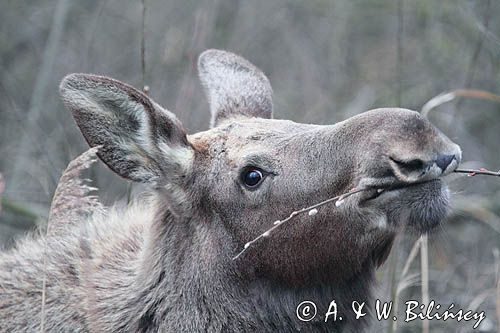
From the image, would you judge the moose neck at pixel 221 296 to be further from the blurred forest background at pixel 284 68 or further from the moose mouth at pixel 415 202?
the blurred forest background at pixel 284 68

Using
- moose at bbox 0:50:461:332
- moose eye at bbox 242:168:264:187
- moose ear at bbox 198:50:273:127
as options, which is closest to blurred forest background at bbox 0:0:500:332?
moose ear at bbox 198:50:273:127

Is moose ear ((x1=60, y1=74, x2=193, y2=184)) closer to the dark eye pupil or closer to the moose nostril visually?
the dark eye pupil

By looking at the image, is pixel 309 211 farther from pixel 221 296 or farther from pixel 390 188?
pixel 221 296

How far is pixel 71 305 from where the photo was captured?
566 cm

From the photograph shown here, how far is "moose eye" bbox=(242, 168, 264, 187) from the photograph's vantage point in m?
5.25

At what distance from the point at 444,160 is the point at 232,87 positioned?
7.34 feet

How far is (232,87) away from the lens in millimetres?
6457

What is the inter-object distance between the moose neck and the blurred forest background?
2.91 metres

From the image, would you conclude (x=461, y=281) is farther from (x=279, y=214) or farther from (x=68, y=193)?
(x=68, y=193)

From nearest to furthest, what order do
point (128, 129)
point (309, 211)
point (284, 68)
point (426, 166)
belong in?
point (426, 166) < point (309, 211) < point (128, 129) < point (284, 68)

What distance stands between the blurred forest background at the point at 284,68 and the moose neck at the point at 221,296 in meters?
2.91

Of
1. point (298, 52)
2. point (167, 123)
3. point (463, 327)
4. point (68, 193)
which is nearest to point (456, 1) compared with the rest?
point (298, 52)

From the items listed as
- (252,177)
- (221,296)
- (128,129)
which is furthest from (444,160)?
(128,129)

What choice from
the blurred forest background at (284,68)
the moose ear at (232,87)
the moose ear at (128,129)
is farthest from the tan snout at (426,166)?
the blurred forest background at (284,68)
